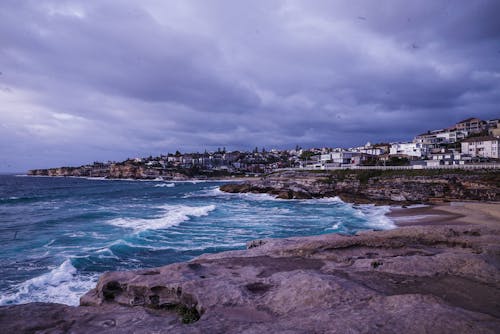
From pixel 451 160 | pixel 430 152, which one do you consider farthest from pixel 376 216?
pixel 430 152

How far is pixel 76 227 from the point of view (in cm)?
2711

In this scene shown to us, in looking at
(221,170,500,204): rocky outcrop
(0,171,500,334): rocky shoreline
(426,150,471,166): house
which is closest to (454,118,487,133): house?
(426,150,471,166): house

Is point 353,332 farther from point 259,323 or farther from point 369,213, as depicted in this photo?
point 369,213

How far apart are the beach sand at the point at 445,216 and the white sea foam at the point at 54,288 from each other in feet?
80.0

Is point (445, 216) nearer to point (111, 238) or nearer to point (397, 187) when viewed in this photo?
point (397, 187)

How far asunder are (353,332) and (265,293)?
10.3ft

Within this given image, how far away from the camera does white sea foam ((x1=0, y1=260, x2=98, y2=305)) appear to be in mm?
11711

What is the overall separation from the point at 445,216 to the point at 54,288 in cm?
3174

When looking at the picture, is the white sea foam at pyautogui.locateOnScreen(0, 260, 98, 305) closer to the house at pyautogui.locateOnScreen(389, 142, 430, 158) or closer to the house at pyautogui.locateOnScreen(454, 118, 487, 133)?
the house at pyautogui.locateOnScreen(389, 142, 430, 158)

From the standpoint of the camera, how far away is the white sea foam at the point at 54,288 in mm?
11711

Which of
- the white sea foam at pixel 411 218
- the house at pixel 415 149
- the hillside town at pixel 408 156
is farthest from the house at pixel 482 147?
the white sea foam at pixel 411 218

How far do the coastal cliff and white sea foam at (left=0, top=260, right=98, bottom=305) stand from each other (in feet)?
12.6

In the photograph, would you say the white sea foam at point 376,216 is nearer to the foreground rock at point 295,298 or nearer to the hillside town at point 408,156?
the foreground rock at point 295,298

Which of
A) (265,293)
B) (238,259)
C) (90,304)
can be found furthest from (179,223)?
(265,293)
